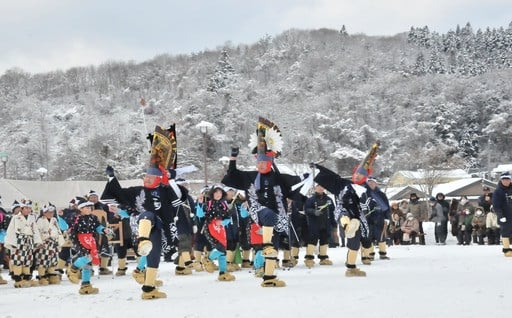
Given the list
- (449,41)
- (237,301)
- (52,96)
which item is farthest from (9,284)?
(52,96)

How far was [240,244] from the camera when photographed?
1375cm

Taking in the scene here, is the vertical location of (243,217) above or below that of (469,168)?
below

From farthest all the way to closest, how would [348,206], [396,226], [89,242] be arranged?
1. [396,226]
2. [89,242]
3. [348,206]

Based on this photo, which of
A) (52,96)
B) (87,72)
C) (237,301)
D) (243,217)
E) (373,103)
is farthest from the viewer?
(87,72)

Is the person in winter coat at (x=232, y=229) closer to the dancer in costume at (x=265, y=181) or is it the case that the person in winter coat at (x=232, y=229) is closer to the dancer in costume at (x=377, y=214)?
the dancer in costume at (x=265, y=181)

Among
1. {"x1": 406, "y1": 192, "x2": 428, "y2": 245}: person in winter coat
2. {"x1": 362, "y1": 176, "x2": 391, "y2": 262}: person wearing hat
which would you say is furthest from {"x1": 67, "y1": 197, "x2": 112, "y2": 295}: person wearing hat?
{"x1": 406, "y1": 192, "x2": 428, "y2": 245}: person in winter coat

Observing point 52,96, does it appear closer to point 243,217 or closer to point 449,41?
point 449,41

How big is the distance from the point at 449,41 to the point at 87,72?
91301mm

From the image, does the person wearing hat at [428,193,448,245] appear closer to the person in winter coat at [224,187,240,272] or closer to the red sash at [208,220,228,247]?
the person in winter coat at [224,187,240,272]

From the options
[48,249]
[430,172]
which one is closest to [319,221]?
[48,249]

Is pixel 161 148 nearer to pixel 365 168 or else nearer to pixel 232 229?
pixel 365 168

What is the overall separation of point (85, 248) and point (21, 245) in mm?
3138

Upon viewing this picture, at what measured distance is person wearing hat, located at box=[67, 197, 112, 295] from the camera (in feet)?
32.7

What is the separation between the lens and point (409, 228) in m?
20.3
